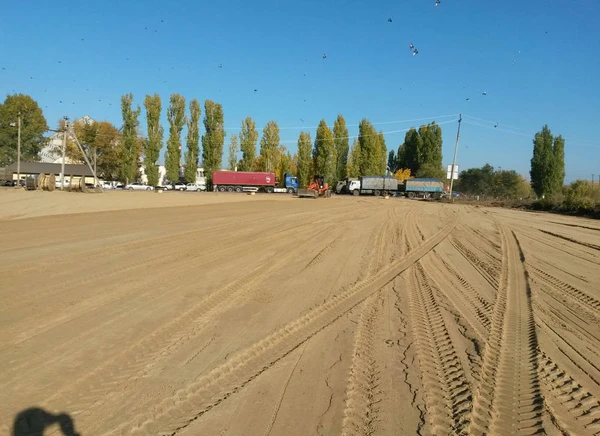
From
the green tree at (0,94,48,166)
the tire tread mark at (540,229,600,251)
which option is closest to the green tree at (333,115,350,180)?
the green tree at (0,94,48,166)

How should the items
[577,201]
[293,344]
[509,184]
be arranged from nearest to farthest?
1. [293,344]
2. [577,201]
3. [509,184]

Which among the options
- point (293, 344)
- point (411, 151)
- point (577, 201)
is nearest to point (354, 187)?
point (411, 151)

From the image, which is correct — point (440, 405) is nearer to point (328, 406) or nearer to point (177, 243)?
point (328, 406)

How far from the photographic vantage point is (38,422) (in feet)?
11.5

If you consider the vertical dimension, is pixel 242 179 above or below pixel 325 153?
below

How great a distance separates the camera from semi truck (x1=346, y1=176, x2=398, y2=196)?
7381cm

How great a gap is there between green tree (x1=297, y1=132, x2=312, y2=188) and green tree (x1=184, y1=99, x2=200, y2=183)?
20764mm

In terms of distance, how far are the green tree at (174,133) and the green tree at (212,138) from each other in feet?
15.2

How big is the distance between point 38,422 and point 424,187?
73745 millimetres

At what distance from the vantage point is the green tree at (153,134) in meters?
82.5

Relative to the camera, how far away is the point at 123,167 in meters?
86.1

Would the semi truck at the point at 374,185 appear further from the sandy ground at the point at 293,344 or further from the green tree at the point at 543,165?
the sandy ground at the point at 293,344

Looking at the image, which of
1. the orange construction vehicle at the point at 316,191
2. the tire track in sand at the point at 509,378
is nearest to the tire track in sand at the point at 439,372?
the tire track in sand at the point at 509,378

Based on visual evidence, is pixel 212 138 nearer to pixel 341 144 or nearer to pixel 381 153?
pixel 341 144
